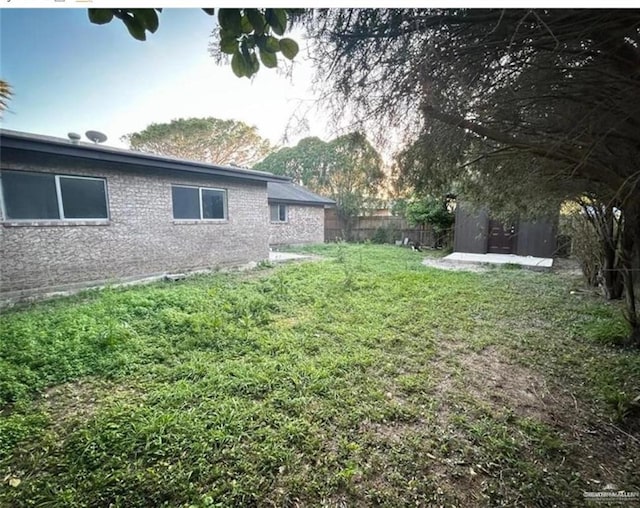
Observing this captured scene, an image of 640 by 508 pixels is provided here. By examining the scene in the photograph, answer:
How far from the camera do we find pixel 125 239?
6285 millimetres

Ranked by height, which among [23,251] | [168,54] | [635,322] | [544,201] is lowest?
[635,322]

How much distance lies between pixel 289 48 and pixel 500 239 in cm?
1185

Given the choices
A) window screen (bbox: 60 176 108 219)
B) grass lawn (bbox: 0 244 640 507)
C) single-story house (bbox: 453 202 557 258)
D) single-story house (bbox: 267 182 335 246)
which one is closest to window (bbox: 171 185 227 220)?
window screen (bbox: 60 176 108 219)

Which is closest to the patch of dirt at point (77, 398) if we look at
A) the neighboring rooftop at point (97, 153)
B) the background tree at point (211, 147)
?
the neighboring rooftop at point (97, 153)

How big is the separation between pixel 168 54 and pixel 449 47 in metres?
1.55

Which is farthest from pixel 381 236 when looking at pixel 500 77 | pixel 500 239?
pixel 500 77

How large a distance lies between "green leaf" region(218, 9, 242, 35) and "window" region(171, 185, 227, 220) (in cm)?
664

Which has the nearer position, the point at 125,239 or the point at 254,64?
the point at 254,64

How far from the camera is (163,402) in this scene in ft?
7.22

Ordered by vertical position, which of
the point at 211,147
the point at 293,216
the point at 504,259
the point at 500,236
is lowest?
the point at 504,259

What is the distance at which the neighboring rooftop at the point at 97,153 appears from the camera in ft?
14.5

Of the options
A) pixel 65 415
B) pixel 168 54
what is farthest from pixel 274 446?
pixel 168 54

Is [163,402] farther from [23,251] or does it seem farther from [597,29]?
[23,251]

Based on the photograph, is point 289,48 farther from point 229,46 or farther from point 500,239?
point 500,239
